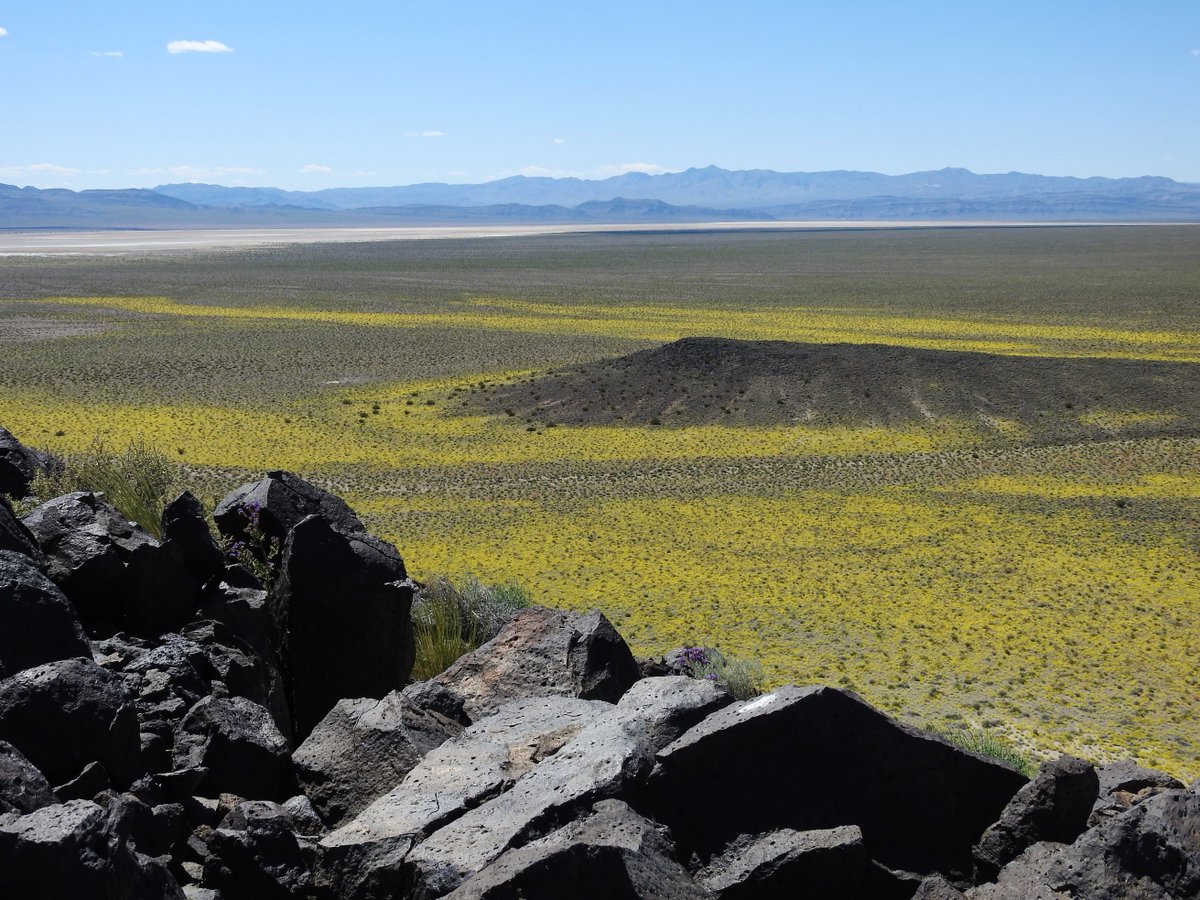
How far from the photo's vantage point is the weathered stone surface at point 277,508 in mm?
11438

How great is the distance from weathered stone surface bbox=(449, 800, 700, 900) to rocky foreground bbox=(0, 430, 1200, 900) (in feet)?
0.04

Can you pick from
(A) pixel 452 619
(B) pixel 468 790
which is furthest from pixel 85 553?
(A) pixel 452 619

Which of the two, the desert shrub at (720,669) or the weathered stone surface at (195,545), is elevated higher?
the weathered stone surface at (195,545)

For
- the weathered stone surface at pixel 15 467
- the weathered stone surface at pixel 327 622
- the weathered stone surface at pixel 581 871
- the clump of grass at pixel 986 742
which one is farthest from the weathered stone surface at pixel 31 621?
the clump of grass at pixel 986 742

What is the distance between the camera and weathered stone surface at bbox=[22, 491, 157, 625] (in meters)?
8.80

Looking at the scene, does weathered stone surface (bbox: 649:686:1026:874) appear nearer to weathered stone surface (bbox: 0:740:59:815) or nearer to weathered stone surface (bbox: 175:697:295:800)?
weathered stone surface (bbox: 175:697:295:800)

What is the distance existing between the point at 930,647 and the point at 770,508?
30.5ft

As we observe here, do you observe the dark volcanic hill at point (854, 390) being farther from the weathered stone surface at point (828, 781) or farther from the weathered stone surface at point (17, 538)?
the weathered stone surface at point (828, 781)

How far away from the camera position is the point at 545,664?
9430 mm

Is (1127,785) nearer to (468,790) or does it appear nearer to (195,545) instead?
(468,790)

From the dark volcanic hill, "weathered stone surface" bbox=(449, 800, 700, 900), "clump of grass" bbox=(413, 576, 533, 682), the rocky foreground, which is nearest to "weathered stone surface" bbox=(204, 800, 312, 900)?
the rocky foreground

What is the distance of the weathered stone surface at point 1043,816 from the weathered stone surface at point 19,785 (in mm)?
4877

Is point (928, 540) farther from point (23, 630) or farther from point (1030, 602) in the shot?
point (23, 630)

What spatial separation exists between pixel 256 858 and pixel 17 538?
3.64 m
